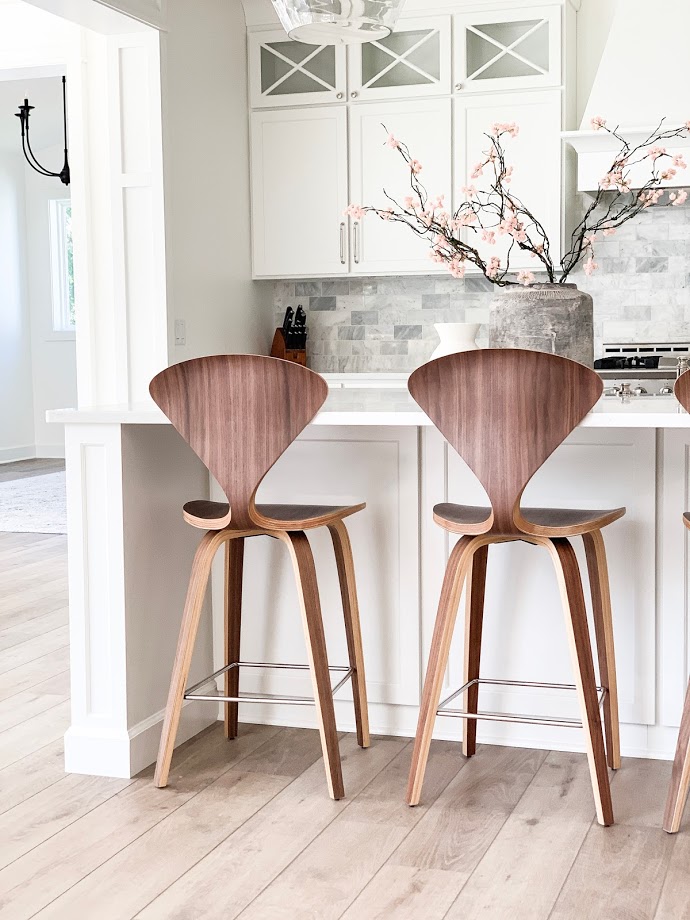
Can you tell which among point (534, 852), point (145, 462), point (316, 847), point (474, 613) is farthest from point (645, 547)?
point (145, 462)

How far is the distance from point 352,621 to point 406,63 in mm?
3082

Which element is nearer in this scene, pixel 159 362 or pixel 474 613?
pixel 474 613

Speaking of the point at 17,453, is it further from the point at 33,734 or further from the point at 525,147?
the point at 33,734

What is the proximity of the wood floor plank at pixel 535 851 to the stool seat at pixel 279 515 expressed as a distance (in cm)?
79

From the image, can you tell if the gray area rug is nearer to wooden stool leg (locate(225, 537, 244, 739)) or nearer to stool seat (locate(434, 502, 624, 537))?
wooden stool leg (locate(225, 537, 244, 739))

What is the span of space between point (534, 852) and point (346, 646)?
2.91 feet

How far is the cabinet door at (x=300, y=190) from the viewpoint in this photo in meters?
5.11

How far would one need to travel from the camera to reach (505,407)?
7.58 ft

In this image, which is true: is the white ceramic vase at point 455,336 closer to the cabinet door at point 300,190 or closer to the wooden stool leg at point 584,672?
the wooden stool leg at point 584,672

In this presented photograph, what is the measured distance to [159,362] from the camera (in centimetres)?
446

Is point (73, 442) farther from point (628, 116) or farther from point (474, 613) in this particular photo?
point (628, 116)

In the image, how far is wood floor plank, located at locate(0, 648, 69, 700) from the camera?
A: 350cm

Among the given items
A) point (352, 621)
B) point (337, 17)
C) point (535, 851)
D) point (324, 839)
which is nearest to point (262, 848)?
point (324, 839)

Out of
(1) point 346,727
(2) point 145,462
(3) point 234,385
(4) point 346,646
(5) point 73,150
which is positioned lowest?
(1) point 346,727
